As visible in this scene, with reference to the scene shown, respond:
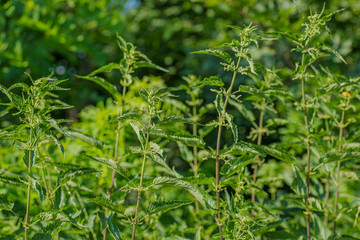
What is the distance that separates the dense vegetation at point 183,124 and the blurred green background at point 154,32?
0.6 inches

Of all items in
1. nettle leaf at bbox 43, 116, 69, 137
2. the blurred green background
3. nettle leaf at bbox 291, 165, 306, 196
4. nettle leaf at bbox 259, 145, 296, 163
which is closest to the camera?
nettle leaf at bbox 43, 116, 69, 137

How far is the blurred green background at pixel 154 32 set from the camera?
8.77ft

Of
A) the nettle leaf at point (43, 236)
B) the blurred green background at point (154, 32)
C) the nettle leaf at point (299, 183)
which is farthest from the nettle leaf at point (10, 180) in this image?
the blurred green background at point (154, 32)

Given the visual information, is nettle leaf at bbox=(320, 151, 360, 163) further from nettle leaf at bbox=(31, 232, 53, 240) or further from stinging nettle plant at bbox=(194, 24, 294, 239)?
nettle leaf at bbox=(31, 232, 53, 240)


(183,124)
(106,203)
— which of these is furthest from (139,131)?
(183,124)

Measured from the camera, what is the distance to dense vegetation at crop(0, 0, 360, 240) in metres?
0.84

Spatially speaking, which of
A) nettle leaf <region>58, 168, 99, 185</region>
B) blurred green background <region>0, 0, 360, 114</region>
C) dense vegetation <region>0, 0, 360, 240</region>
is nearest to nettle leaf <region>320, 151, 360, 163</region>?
dense vegetation <region>0, 0, 360, 240</region>

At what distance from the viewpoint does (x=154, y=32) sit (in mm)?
3727

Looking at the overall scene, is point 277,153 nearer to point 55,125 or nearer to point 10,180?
point 55,125

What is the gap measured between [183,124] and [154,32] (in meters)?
2.13

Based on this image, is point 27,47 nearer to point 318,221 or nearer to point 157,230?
point 157,230

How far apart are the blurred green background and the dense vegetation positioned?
15mm

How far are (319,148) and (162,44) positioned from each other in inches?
113

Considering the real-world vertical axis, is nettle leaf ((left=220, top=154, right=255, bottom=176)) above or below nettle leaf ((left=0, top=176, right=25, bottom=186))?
above
